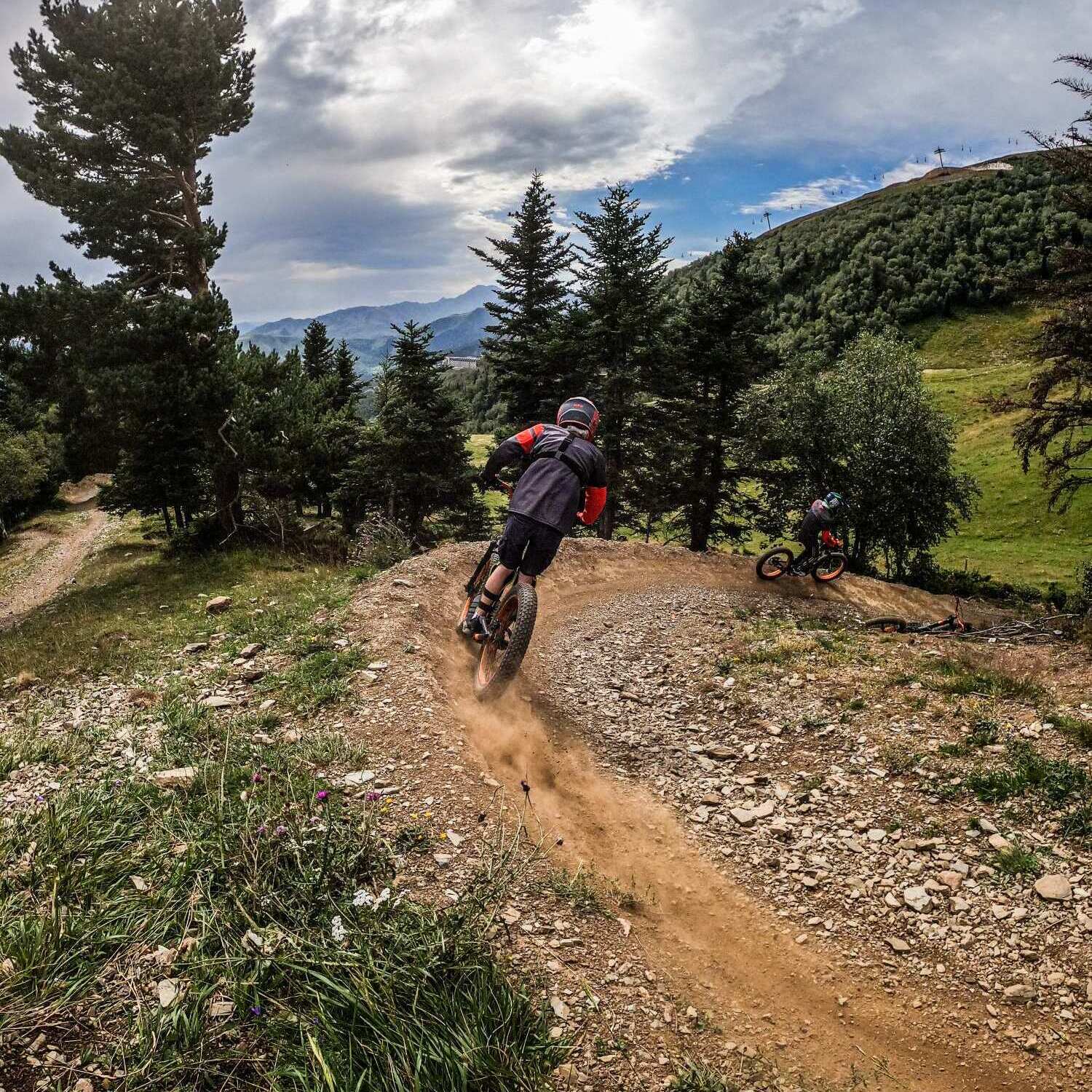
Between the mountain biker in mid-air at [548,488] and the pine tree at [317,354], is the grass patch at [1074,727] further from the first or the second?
the pine tree at [317,354]

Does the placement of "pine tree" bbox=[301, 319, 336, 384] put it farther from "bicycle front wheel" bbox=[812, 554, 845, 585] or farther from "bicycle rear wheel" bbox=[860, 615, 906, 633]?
"bicycle rear wheel" bbox=[860, 615, 906, 633]

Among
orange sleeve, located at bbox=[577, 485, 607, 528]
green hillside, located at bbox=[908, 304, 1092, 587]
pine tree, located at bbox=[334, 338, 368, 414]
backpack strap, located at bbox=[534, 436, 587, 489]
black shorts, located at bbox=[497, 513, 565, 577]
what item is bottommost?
green hillside, located at bbox=[908, 304, 1092, 587]

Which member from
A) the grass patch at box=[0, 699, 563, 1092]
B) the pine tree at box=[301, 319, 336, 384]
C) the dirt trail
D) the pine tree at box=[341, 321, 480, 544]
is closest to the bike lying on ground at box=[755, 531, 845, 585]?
the grass patch at box=[0, 699, 563, 1092]

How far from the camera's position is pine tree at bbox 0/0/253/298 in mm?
17875

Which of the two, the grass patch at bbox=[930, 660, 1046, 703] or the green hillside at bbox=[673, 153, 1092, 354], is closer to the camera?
the grass patch at bbox=[930, 660, 1046, 703]

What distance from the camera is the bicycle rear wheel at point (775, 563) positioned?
17531 millimetres

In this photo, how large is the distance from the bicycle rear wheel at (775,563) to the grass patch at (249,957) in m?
14.3

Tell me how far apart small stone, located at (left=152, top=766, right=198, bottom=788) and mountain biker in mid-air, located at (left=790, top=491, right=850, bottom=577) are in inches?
611

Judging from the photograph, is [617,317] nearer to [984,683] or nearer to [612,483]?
[612,483]

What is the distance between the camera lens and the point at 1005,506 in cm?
5194

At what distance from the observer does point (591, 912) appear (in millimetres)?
5137

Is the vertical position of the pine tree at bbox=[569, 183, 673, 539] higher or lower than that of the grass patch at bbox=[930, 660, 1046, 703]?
higher

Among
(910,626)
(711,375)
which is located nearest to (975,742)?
(910,626)

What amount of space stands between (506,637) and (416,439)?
80.2ft
